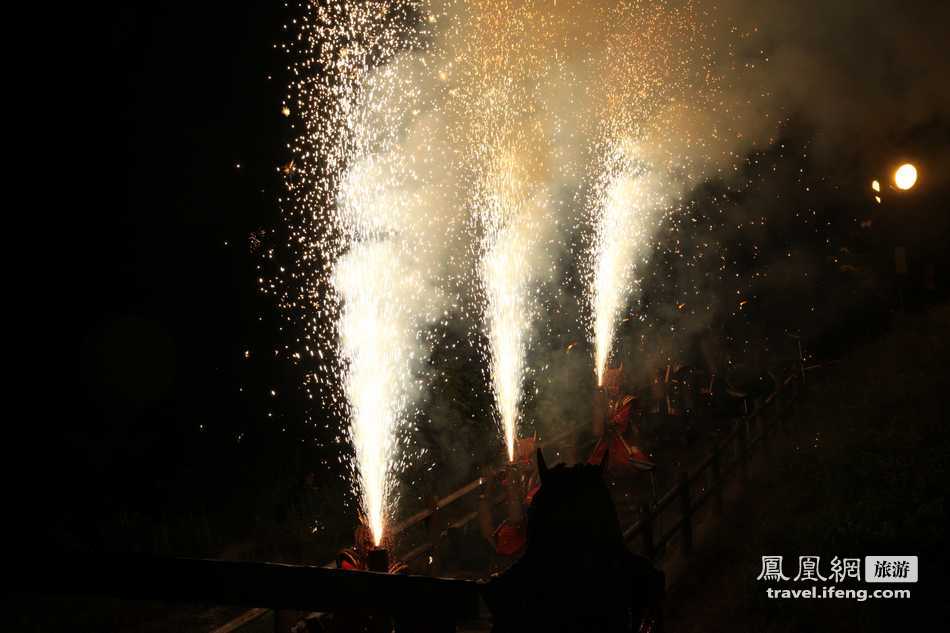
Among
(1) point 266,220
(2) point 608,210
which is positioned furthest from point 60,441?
(2) point 608,210

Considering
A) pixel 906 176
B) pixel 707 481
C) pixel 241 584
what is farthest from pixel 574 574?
pixel 906 176

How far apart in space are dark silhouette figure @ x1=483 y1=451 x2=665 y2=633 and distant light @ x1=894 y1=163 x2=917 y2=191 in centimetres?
1030

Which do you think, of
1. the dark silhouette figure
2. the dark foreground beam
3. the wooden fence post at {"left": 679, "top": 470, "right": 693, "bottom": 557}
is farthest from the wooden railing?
the dark foreground beam

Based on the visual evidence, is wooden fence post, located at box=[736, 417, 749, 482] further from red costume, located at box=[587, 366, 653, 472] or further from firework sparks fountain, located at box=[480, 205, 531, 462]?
firework sparks fountain, located at box=[480, 205, 531, 462]

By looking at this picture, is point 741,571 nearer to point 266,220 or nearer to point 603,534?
point 603,534

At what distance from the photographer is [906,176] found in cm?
1062

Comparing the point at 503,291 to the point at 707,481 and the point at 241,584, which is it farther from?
the point at 241,584

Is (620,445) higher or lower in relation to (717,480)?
higher

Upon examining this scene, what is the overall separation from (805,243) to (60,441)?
53.4 ft

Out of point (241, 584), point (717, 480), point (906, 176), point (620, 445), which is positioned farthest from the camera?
point (906, 176)

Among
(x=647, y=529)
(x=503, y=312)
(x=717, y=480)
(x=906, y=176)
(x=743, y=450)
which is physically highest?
(x=906, y=176)

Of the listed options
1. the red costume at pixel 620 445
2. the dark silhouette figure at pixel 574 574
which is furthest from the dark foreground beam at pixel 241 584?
the red costume at pixel 620 445

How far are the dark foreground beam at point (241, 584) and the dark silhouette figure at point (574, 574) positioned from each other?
4.9 inches

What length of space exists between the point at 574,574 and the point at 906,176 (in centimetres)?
1050
